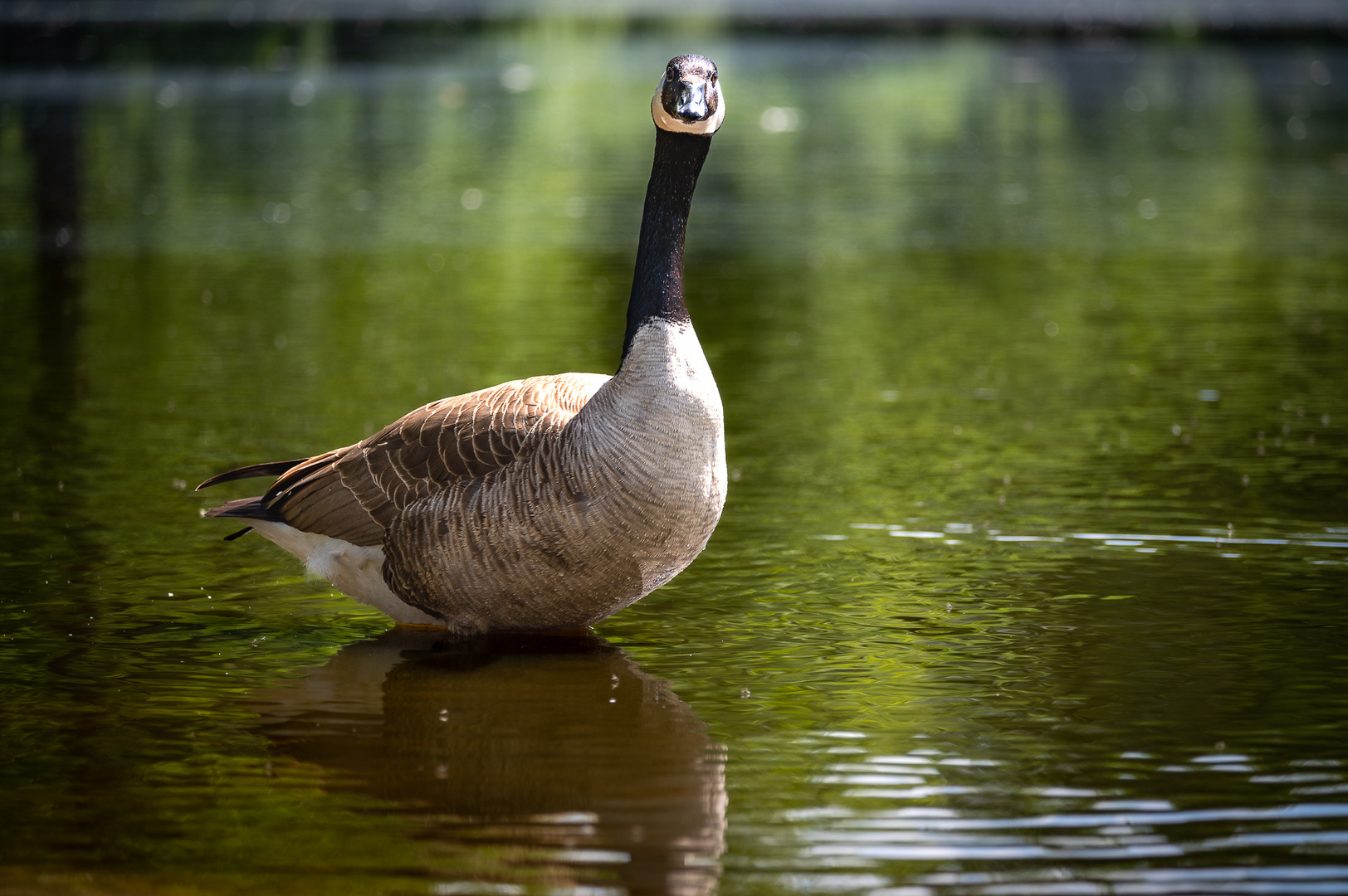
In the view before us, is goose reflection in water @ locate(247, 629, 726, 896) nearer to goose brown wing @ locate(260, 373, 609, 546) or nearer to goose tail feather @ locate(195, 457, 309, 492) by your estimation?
goose brown wing @ locate(260, 373, 609, 546)

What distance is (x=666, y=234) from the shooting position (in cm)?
738

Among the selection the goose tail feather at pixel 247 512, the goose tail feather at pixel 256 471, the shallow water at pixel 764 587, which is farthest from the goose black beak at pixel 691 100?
the goose tail feather at pixel 247 512

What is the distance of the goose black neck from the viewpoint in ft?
23.6

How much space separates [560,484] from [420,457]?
0.84 meters

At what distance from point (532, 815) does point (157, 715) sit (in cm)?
186

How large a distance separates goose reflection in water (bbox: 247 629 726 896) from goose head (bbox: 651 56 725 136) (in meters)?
2.27

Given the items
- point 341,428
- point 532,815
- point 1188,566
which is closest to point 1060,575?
point 1188,566

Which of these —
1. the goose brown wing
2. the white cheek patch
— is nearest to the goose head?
the white cheek patch

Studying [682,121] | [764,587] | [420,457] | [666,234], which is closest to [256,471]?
[420,457]

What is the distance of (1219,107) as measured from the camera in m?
45.4

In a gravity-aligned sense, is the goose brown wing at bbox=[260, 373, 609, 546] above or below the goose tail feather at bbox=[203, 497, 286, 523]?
above

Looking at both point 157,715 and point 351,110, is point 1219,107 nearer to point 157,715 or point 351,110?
point 351,110

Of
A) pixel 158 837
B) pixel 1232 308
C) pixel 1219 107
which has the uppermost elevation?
pixel 1219 107

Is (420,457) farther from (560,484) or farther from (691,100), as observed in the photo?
(691,100)
